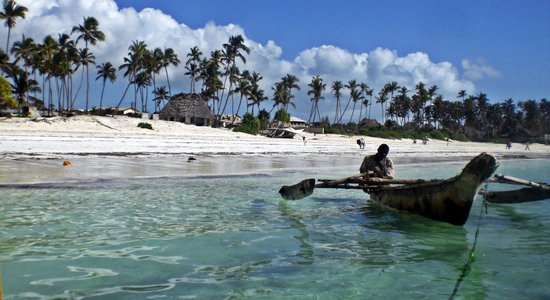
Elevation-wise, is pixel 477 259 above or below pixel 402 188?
below

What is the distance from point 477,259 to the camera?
622 cm

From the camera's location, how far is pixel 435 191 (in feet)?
26.1

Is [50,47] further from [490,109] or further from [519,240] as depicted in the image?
[490,109]

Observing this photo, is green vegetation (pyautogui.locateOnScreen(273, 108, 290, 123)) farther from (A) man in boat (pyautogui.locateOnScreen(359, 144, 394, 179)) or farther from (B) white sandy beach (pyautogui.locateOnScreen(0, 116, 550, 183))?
(A) man in boat (pyautogui.locateOnScreen(359, 144, 394, 179))

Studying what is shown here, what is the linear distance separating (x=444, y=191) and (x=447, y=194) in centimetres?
8

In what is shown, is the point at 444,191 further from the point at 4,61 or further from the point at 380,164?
the point at 4,61

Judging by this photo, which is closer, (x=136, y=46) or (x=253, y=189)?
(x=253, y=189)

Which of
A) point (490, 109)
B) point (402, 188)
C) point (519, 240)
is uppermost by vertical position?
point (490, 109)

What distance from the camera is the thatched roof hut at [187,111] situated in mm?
54844

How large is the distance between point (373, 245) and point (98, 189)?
327 inches

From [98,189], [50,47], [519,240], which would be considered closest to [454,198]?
[519,240]

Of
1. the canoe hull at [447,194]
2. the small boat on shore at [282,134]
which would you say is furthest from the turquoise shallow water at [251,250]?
the small boat on shore at [282,134]

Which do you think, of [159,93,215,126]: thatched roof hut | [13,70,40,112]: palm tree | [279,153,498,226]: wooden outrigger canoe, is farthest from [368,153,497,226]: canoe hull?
[13,70,40,112]: palm tree

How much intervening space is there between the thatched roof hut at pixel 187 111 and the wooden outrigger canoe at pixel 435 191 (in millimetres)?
46515
